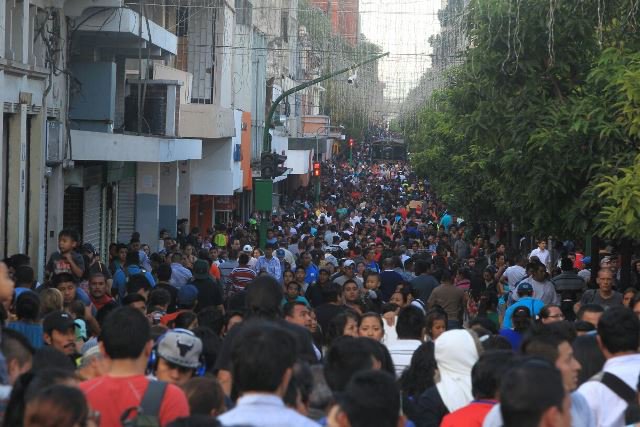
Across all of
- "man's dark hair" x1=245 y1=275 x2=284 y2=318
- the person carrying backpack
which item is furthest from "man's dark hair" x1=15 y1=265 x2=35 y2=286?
the person carrying backpack

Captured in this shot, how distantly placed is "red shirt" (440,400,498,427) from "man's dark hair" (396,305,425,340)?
3.83 meters

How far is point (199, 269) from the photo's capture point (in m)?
16.5

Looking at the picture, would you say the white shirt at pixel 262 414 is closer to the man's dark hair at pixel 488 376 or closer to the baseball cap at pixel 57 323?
the man's dark hair at pixel 488 376

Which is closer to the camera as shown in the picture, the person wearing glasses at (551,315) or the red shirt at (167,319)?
the red shirt at (167,319)

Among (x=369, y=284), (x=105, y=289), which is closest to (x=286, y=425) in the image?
(x=105, y=289)

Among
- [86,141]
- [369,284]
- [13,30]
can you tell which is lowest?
[369,284]

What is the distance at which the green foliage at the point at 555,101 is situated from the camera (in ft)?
60.2

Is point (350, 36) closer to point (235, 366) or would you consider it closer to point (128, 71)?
point (128, 71)

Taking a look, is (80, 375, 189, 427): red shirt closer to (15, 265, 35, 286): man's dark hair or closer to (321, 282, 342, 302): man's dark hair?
(15, 265, 35, 286): man's dark hair

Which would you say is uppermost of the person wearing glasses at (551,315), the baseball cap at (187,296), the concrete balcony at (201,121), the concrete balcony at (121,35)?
the concrete balcony at (121,35)

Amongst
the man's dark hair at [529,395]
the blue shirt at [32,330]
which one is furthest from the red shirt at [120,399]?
the blue shirt at [32,330]

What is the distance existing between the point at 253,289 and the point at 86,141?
1673 cm

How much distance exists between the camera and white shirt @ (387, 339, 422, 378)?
1032 centimetres

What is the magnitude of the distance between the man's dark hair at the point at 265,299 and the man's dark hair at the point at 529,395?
149 inches
